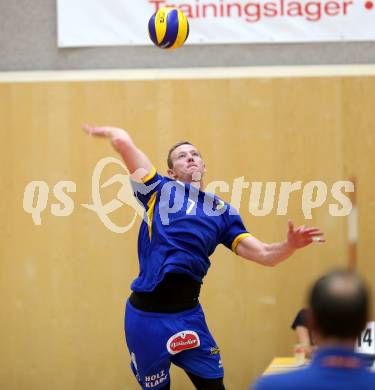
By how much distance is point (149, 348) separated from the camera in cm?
540

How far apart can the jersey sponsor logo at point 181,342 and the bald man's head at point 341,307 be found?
10.0ft

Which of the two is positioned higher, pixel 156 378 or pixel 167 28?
pixel 167 28

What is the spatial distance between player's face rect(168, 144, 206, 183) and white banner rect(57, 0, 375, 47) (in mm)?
3211

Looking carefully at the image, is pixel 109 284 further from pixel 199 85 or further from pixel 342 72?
pixel 342 72

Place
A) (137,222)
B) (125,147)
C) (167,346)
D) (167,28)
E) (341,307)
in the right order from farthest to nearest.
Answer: (137,222) → (167,28) → (167,346) → (125,147) → (341,307)

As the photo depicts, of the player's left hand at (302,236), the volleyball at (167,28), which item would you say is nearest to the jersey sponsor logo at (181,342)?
the player's left hand at (302,236)

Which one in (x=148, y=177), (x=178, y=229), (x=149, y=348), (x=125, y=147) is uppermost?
(x=125, y=147)

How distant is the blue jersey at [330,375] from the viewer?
2346mm

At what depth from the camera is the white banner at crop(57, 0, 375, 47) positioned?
28.3 ft

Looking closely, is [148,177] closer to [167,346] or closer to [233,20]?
[167,346]

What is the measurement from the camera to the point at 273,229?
8.61 metres

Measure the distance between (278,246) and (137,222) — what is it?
11.5 feet

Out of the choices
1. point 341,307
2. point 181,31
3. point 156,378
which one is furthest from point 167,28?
point 341,307

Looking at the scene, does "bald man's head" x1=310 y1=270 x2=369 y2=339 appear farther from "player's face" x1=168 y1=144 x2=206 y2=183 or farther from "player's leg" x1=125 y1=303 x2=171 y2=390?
"player's face" x1=168 y1=144 x2=206 y2=183
